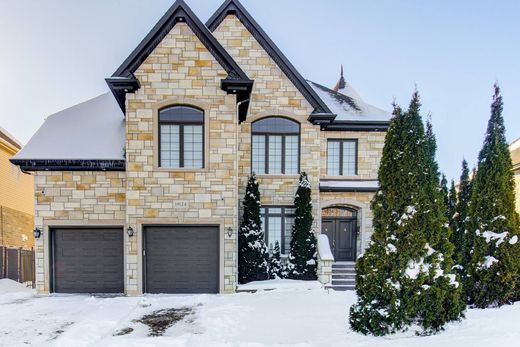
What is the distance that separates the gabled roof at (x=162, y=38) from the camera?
889 centimetres

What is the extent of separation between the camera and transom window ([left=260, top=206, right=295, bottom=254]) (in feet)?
37.0

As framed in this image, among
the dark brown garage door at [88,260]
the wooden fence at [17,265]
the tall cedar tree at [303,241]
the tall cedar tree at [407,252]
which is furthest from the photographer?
the wooden fence at [17,265]

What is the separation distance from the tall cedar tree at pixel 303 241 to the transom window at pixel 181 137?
12.5ft

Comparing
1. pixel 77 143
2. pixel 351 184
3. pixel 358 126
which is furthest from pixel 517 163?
pixel 77 143

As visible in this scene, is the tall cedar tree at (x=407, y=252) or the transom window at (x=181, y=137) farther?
the transom window at (x=181, y=137)

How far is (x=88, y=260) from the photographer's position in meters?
9.52

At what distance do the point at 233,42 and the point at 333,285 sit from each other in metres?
9.32

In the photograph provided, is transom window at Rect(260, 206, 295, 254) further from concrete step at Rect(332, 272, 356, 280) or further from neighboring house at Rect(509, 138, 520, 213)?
neighboring house at Rect(509, 138, 520, 213)

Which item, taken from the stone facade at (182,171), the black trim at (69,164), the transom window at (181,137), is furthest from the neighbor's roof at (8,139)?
the transom window at (181,137)

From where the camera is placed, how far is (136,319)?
7.03 meters

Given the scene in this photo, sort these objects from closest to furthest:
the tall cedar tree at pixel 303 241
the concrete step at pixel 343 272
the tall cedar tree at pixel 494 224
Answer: the tall cedar tree at pixel 494 224 → the tall cedar tree at pixel 303 241 → the concrete step at pixel 343 272

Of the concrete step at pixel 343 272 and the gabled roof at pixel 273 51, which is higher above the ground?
the gabled roof at pixel 273 51

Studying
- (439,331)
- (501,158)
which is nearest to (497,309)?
(439,331)

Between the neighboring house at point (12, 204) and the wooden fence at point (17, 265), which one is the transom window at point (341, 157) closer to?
the wooden fence at point (17, 265)
